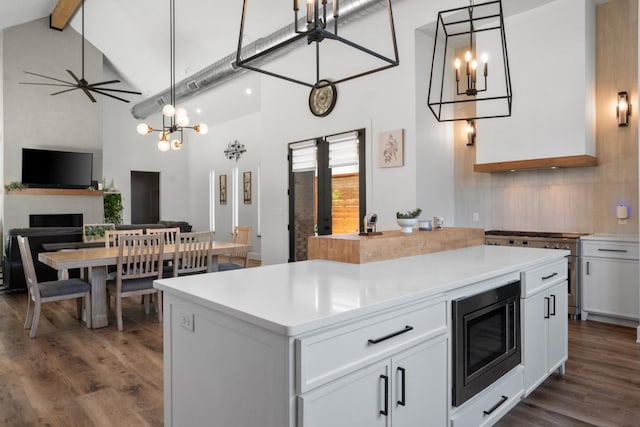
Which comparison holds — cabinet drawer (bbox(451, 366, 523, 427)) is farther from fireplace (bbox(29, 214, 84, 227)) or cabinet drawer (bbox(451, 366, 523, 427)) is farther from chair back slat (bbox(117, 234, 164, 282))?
fireplace (bbox(29, 214, 84, 227))

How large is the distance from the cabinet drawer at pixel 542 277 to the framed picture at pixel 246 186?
743 cm

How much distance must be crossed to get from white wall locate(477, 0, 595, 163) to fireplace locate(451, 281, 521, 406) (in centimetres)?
263

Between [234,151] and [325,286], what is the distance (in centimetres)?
869

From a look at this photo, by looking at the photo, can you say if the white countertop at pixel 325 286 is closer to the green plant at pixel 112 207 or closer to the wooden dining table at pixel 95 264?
the wooden dining table at pixel 95 264

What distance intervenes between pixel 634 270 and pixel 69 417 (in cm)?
468

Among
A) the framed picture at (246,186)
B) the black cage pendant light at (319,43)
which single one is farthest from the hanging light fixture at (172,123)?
the framed picture at (246,186)

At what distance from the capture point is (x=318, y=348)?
4.16ft

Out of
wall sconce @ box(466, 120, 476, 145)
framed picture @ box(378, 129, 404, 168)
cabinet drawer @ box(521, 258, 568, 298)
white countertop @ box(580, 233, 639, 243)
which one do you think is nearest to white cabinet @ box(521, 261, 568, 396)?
cabinet drawer @ box(521, 258, 568, 298)

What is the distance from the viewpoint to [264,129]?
23.2 feet

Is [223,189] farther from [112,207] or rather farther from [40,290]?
[40,290]

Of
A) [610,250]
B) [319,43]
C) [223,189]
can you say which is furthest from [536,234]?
[223,189]

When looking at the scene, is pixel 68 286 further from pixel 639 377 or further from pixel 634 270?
pixel 634 270

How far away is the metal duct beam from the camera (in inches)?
181

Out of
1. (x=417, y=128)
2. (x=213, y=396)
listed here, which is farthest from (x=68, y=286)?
(x=417, y=128)
